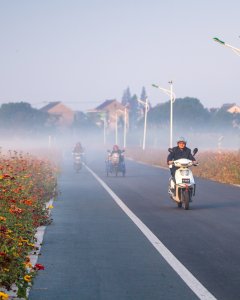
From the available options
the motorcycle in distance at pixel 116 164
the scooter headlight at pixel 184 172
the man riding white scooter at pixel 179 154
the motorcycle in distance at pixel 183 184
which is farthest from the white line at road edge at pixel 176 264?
the motorcycle in distance at pixel 116 164

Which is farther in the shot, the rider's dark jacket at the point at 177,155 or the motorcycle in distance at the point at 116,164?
the motorcycle in distance at the point at 116,164

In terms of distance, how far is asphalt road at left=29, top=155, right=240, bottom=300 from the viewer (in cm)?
902

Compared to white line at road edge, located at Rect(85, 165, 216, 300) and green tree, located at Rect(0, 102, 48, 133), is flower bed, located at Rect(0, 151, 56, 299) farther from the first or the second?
green tree, located at Rect(0, 102, 48, 133)

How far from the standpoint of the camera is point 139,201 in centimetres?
2336

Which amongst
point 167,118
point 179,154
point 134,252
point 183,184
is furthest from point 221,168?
point 167,118

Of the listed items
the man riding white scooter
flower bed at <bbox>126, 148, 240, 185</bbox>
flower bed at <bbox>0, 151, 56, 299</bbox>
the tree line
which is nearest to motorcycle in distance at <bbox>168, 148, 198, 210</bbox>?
the man riding white scooter

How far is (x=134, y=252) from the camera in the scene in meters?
12.1

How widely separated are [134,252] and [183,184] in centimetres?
864

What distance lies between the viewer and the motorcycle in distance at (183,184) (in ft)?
67.0

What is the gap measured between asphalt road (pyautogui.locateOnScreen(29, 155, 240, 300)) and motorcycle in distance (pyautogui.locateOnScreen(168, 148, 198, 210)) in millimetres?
337

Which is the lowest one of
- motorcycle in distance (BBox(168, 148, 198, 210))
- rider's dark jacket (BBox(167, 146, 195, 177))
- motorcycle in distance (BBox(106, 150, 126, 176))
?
motorcycle in distance (BBox(106, 150, 126, 176))

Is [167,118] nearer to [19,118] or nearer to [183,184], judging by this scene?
[19,118]

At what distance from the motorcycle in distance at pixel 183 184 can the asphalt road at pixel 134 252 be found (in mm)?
337

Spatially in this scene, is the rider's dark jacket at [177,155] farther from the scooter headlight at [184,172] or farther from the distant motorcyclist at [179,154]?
the scooter headlight at [184,172]
